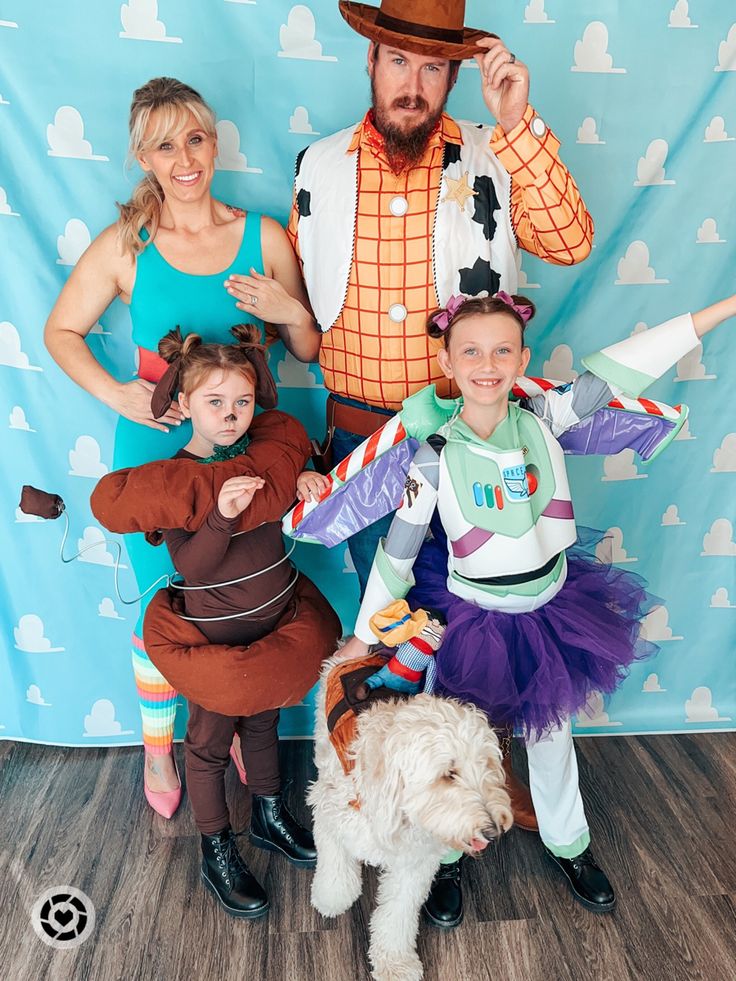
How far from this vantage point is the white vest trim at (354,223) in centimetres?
175

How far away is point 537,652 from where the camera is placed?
1.63m

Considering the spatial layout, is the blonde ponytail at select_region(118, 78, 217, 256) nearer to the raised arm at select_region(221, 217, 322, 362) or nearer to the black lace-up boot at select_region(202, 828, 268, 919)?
the raised arm at select_region(221, 217, 322, 362)

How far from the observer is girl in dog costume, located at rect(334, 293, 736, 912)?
1594 millimetres

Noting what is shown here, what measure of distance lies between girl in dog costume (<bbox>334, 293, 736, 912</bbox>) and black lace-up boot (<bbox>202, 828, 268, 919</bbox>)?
0.62m

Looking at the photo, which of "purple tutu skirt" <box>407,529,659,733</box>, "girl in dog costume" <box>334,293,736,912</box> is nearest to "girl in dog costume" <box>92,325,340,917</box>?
"girl in dog costume" <box>334,293,736,912</box>

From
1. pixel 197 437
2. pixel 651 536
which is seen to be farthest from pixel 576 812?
pixel 197 437

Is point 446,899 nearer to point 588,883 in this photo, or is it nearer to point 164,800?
point 588,883

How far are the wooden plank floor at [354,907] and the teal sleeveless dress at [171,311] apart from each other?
969 millimetres

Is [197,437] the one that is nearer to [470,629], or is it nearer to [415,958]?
[470,629]

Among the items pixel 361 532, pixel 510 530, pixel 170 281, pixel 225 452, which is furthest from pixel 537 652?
pixel 170 281

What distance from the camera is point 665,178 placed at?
204cm

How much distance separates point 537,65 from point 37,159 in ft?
3.99

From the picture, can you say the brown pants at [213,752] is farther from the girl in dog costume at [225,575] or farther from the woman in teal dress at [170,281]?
the woman in teal dress at [170,281]

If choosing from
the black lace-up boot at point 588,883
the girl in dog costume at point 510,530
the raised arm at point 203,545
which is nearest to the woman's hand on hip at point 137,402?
the raised arm at point 203,545
